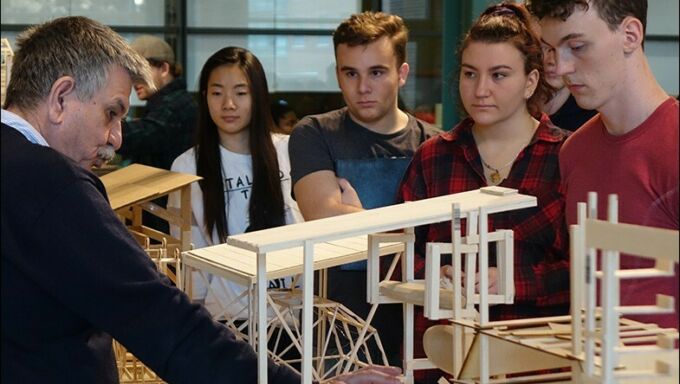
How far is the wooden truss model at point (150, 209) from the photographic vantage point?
261 cm

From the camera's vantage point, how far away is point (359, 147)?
280 centimetres

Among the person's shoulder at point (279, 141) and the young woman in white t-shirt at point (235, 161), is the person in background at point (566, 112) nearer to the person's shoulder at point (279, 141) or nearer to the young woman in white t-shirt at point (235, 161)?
the young woman in white t-shirt at point (235, 161)

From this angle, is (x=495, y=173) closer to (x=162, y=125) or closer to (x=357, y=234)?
(x=357, y=234)

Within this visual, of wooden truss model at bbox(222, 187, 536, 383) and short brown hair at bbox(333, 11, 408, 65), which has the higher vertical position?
short brown hair at bbox(333, 11, 408, 65)

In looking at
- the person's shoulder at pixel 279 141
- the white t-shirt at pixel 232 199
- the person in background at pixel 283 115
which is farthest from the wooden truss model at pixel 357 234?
the person in background at pixel 283 115

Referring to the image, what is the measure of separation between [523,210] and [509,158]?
0.45 feet

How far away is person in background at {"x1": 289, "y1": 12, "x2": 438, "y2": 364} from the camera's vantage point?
2.75 m

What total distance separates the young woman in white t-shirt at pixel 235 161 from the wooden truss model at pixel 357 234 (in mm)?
1320

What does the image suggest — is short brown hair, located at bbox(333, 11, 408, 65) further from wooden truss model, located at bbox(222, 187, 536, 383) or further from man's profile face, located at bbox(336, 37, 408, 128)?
wooden truss model, located at bbox(222, 187, 536, 383)

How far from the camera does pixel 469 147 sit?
7.76 ft

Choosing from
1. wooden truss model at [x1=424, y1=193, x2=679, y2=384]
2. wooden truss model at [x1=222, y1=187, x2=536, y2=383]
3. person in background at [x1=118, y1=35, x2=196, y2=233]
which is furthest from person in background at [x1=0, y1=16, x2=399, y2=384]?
person in background at [x1=118, y1=35, x2=196, y2=233]

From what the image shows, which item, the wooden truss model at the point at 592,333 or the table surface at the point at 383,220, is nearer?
the wooden truss model at the point at 592,333

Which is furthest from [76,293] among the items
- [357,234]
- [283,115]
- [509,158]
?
[283,115]

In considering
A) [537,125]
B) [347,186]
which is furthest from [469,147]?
[347,186]
